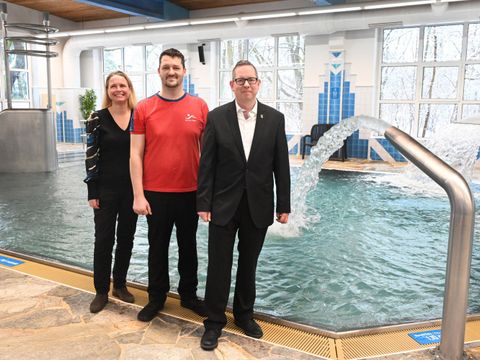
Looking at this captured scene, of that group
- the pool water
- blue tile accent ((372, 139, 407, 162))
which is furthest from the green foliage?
blue tile accent ((372, 139, 407, 162))

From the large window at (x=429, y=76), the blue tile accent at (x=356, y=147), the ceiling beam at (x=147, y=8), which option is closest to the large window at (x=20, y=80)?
the ceiling beam at (x=147, y=8)

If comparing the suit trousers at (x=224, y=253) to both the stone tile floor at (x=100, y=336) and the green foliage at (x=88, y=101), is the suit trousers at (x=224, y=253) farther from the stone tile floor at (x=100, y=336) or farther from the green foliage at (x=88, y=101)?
the green foliage at (x=88, y=101)

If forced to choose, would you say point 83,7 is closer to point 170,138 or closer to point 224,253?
point 170,138

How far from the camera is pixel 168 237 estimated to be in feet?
8.29

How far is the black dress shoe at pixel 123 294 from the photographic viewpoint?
8.98ft

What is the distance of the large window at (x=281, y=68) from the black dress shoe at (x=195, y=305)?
10.2 m

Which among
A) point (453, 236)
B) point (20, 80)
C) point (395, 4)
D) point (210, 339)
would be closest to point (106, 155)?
point (210, 339)

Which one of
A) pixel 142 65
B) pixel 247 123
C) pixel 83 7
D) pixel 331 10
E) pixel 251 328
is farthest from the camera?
pixel 142 65

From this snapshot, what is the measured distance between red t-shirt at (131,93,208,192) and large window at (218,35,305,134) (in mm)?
10349

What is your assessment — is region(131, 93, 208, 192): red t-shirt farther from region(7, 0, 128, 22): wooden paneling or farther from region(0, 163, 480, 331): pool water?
region(7, 0, 128, 22): wooden paneling

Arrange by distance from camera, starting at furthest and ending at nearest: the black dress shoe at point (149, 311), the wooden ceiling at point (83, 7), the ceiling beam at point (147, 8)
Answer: the wooden ceiling at point (83, 7), the ceiling beam at point (147, 8), the black dress shoe at point (149, 311)

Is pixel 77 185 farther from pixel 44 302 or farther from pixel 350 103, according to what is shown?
pixel 350 103

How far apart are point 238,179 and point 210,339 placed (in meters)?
0.77

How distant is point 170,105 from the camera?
2.36 metres
